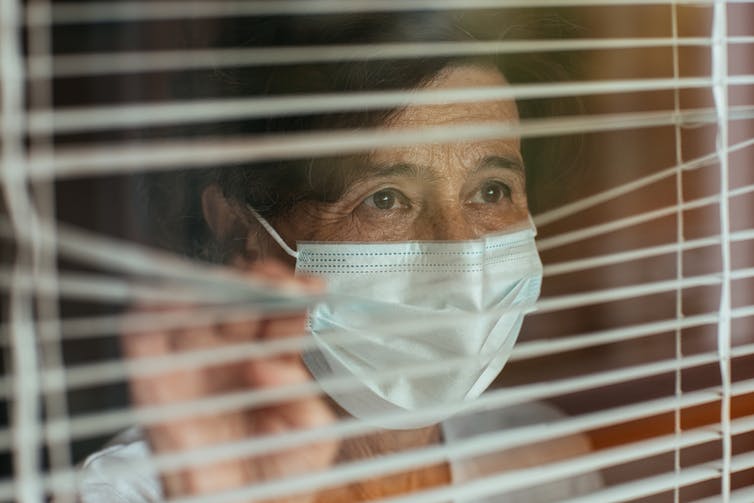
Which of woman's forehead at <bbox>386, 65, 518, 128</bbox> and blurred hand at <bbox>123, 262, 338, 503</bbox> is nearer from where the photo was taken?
blurred hand at <bbox>123, 262, 338, 503</bbox>

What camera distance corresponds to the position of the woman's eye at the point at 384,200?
113 centimetres

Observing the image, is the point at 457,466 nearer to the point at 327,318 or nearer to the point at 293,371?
the point at 327,318

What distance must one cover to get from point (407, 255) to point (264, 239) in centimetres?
21

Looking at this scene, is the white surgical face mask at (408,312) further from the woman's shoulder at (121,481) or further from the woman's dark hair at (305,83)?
the woman's shoulder at (121,481)

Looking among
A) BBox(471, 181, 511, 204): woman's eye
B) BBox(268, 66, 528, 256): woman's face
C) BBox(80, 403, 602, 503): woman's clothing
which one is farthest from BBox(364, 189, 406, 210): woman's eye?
BBox(80, 403, 602, 503): woman's clothing

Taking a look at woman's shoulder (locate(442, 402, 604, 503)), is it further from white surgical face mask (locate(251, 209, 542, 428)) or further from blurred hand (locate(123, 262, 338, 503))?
blurred hand (locate(123, 262, 338, 503))

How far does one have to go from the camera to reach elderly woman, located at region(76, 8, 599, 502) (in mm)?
976

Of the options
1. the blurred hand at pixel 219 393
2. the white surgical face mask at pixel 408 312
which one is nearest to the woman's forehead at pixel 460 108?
the white surgical face mask at pixel 408 312

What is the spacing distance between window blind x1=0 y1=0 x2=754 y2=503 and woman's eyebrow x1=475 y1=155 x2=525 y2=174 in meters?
0.06

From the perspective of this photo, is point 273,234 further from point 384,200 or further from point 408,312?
point 408,312

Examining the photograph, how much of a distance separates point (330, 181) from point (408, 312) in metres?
0.29

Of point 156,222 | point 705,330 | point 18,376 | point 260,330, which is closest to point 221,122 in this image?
point 156,222

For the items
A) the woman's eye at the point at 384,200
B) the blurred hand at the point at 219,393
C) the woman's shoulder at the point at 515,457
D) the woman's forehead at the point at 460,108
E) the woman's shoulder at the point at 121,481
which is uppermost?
the woman's forehead at the point at 460,108

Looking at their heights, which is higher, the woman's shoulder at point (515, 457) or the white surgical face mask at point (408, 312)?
the white surgical face mask at point (408, 312)
